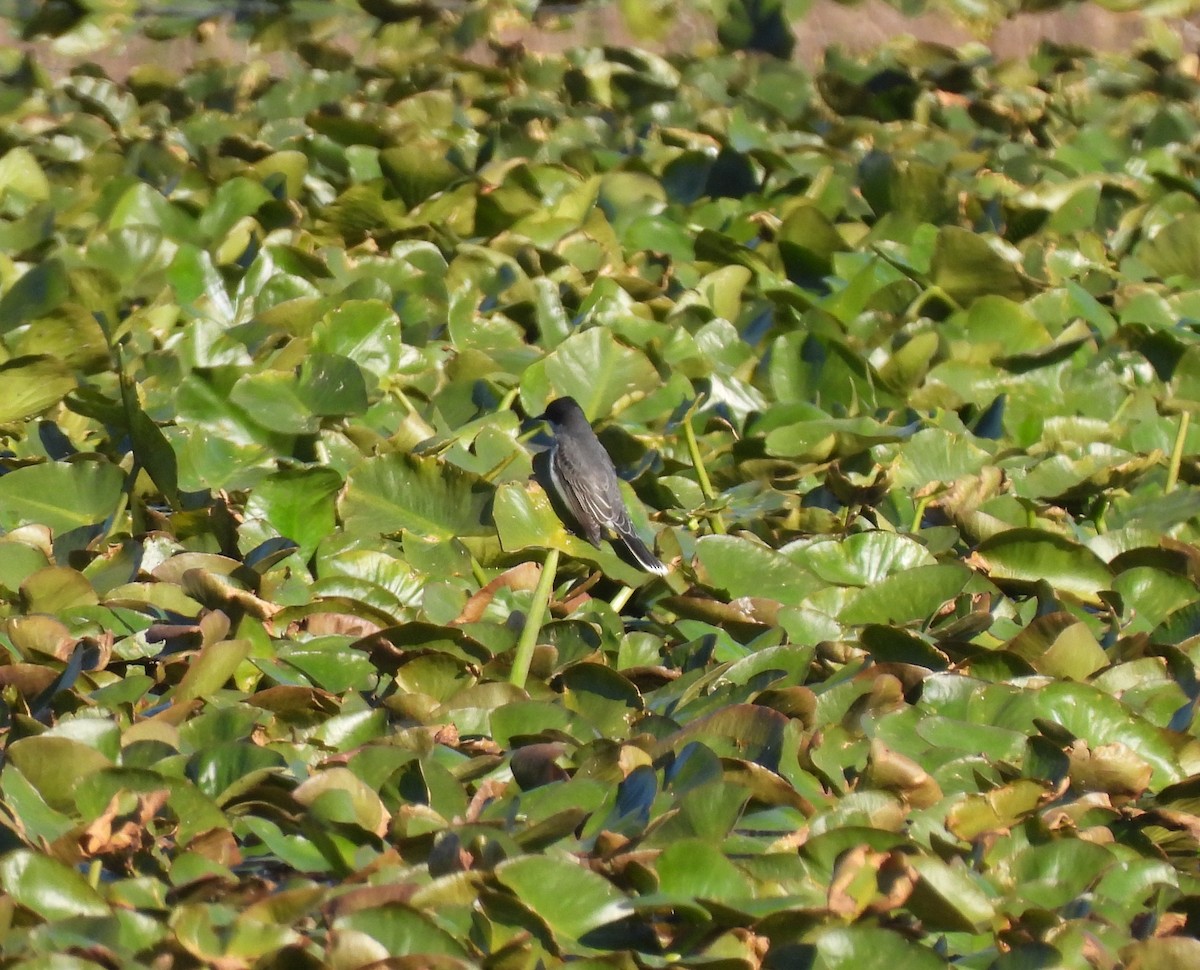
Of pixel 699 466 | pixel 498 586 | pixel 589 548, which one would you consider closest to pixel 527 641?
pixel 498 586

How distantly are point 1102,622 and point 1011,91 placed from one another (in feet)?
11.1

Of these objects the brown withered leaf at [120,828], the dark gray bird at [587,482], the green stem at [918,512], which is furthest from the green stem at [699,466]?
→ the brown withered leaf at [120,828]

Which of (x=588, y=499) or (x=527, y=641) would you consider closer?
(x=527, y=641)

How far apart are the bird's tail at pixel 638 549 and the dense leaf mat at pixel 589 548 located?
4 centimetres

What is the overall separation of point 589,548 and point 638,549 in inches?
3.4

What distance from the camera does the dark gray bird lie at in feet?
9.61

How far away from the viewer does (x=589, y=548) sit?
2.83m

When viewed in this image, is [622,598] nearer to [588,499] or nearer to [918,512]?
[588,499]

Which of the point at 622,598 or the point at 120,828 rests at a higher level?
the point at 120,828

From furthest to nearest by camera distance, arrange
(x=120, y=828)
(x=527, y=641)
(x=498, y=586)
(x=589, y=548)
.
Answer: (x=589, y=548) < (x=498, y=586) < (x=527, y=641) < (x=120, y=828)

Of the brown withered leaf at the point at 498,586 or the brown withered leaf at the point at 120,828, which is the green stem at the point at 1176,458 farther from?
the brown withered leaf at the point at 120,828

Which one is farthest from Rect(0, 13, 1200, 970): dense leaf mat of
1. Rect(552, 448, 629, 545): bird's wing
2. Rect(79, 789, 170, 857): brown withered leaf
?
Rect(552, 448, 629, 545): bird's wing

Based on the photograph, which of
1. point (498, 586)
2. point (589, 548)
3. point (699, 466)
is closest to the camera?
point (498, 586)

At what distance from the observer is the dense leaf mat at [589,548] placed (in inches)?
73.5
